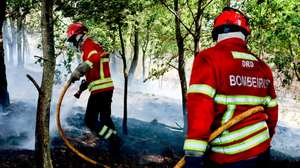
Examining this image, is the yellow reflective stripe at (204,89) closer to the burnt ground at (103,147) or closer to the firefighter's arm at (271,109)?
the firefighter's arm at (271,109)

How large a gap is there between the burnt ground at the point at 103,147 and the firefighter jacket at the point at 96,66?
152 cm

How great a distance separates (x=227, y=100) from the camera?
3072 mm

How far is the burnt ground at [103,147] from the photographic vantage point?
7.89m

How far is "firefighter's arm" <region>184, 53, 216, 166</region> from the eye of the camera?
9.57 feet

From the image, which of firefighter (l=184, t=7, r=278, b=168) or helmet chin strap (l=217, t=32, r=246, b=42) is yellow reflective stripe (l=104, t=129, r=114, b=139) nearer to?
firefighter (l=184, t=7, r=278, b=168)

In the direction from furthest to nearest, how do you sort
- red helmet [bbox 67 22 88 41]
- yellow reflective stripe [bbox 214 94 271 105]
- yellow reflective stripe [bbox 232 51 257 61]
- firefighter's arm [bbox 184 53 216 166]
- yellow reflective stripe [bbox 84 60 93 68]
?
red helmet [bbox 67 22 88 41]
yellow reflective stripe [bbox 84 60 93 68]
yellow reflective stripe [bbox 232 51 257 61]
yellow reflective stripe [bbox 214 94 271 105]
firefighter's arm [bbox 184 53 216 166]

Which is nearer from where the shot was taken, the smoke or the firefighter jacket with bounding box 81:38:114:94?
the firefighter jacket with bounding box 81:38:114:94

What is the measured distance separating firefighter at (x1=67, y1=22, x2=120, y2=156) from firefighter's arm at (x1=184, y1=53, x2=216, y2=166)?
4302 mm

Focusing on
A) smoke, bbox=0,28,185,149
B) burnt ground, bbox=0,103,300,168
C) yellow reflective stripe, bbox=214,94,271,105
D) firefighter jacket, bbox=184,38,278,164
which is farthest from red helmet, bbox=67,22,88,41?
yellow reflective stripe, bbox=214,94,271,105

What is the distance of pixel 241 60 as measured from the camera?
321 centimetres

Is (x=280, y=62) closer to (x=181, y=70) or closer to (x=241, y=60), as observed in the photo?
(x=181, y=70)

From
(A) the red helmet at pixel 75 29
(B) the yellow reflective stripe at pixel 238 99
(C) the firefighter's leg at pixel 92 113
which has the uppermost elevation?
(A) the red helmet at pixel 75 29

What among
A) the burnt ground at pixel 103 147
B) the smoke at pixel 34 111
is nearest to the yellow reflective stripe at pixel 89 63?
the burnt ground at pixel 103 147

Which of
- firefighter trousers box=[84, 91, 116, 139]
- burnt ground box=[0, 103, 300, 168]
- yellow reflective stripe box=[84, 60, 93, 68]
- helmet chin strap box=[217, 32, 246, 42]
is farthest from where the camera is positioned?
burnt ground box=[0, 103, 300, 168]
